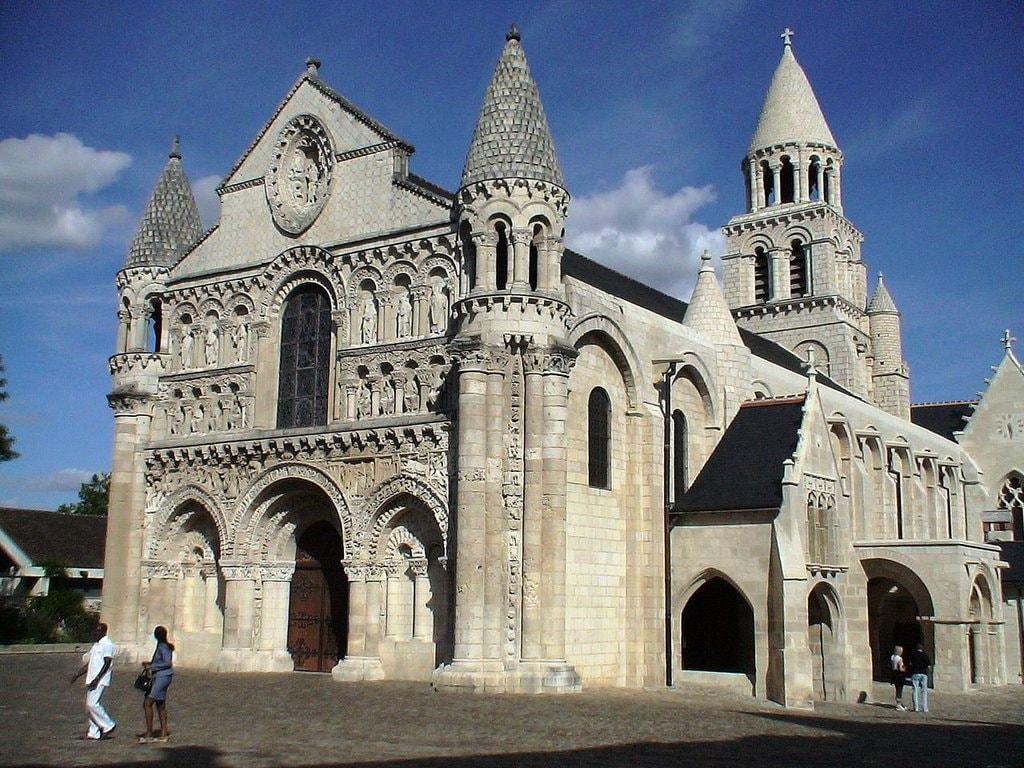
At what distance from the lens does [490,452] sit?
2533cm

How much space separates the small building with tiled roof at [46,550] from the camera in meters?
42.2

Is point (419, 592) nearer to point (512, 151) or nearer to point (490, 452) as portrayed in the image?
point (490, 452)

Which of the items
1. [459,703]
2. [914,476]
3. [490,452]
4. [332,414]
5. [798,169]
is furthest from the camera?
[798,169]

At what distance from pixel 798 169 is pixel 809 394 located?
26391mm

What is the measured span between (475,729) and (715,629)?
15311 millimetres

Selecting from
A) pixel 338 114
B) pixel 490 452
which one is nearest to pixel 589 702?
pixel 490 452

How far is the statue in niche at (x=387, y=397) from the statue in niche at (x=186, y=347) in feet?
24.9

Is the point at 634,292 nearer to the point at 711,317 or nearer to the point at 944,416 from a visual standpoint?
the point at 711,317

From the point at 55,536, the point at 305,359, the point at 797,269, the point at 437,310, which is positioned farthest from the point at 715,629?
the point at 55,536

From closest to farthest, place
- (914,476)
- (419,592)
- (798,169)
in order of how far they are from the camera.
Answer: (419,592), (914,476), (798,169)

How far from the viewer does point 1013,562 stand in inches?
1576

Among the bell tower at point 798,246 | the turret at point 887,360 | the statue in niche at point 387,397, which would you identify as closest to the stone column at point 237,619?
the statue in niche at point 387,397

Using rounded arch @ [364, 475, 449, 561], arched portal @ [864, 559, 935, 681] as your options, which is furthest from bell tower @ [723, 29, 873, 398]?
rounded arch @ [364, 475, 449, 561]

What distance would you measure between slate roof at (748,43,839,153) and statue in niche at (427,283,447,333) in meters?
30.2
